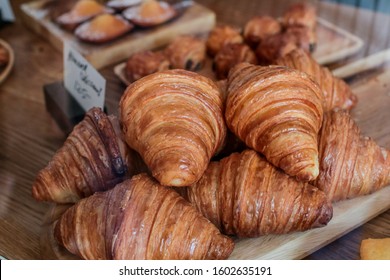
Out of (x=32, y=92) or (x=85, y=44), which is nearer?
(x=32, y=92)

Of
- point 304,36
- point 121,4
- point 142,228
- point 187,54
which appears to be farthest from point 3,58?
point 142,228

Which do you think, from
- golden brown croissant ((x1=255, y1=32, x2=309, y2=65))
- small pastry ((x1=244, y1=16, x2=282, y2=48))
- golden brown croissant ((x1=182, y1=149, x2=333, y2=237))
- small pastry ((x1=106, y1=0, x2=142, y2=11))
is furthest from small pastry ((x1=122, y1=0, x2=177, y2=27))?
golden brown croissant ((x1=182, y1=149, x2=333, y2=237))

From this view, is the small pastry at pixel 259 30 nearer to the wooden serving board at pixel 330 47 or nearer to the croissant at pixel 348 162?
the wooden serving board at pixel 330 47

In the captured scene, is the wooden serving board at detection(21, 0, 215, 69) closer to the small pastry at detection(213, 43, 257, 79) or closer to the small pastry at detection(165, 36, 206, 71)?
the small pastry at detection(165, 36, 206, 71)

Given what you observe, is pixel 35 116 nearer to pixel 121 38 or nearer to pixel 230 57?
pixel 121 38
